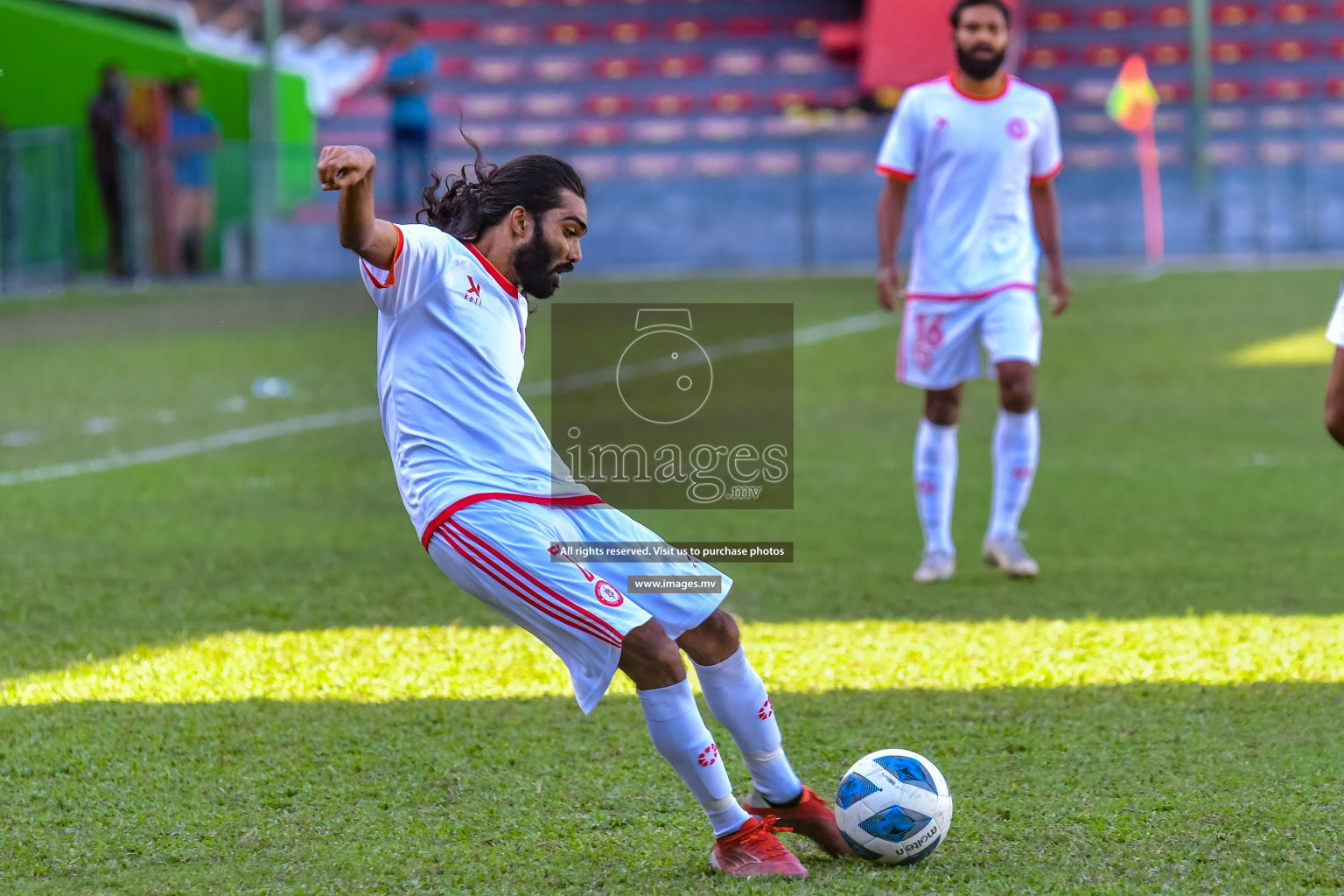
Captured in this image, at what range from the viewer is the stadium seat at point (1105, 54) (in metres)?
24.8

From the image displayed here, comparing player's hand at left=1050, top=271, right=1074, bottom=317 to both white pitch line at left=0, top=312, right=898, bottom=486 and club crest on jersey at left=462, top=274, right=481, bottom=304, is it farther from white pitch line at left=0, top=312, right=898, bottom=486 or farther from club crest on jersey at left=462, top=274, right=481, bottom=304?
white pitch line at left=0, top=312, right=898, bottom=486

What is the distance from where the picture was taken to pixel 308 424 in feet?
35.2

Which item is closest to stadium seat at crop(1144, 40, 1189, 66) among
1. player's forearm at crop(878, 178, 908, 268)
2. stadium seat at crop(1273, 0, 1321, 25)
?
stadium seat at crop(1273, 0, 1321, 25)

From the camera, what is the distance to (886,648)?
5.26m

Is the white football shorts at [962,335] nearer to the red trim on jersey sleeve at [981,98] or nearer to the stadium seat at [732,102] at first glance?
the red trim on jersey sleeve at [981,98]

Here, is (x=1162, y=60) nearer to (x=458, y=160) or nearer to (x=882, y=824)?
(x=458, y=160)

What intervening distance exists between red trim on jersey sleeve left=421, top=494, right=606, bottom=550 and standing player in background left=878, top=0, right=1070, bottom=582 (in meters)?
3.16

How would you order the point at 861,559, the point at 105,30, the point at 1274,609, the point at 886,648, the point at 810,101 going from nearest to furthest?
the point at 886,648 < the point at 1274,609 < the point at 861,559 < the point at 105,30 < the point at 810,101

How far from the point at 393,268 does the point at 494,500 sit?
48 centimetres

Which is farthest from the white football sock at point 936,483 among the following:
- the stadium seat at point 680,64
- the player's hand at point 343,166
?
the stadium seat at point 680,64

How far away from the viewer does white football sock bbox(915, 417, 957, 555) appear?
254 inches

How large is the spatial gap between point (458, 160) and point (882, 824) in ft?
64.9

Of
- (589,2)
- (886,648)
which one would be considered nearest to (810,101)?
(589,2)

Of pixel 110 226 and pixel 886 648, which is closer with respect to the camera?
pixel 886 648
